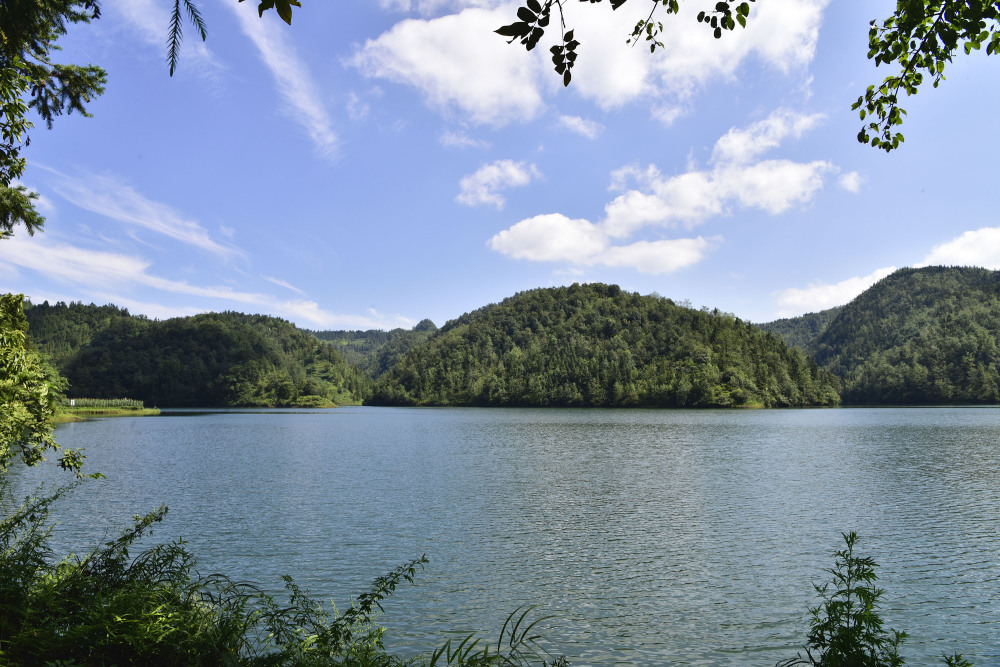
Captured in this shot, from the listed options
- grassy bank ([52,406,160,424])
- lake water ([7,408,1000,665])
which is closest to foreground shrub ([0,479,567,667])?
lake water ([7,408,1000,665])

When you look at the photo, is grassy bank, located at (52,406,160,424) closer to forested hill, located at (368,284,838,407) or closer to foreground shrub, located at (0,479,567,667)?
forested hill, located at (368,284,838,407)

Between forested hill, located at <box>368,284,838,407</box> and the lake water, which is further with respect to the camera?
forested hill, located at <box>368,284,838,407</box>

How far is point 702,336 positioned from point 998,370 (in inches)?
3117

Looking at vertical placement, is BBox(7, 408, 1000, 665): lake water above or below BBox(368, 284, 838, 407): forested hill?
below

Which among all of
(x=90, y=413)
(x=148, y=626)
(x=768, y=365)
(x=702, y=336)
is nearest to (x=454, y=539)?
(x=148, y=626)

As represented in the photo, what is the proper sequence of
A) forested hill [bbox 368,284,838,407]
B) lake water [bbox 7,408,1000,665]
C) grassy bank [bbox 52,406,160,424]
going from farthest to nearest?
forested hill [bbox 368,284,838,407], grassy bank [bbox 52,406,160,424], lake water [bbox 7,408,1000,665]

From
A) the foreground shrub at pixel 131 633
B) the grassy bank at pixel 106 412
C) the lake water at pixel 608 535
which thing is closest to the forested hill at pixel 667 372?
the grassy bank at pixel 106 412

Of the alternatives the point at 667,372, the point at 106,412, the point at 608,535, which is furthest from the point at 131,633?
the point at 667,372

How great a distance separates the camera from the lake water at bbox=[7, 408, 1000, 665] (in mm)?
12023

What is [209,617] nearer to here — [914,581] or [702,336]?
[914,581]

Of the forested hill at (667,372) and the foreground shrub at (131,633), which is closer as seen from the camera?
the foreground shrub at (131,633)

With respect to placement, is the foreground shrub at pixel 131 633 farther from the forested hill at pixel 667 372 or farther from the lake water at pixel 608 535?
the forested hill at pixel 667 372

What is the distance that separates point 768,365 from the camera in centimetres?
15875

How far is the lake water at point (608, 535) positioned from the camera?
473 inches
